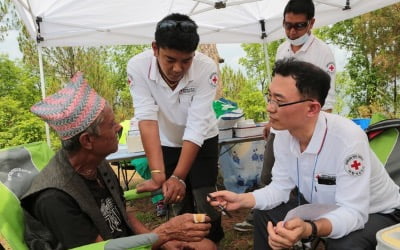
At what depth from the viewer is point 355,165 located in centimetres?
146

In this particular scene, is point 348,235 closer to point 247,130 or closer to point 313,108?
point 313,108

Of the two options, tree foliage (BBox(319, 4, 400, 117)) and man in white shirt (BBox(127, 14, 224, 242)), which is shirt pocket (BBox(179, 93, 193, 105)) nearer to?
man in white shirt (BBox(127, 14, 224, 242))

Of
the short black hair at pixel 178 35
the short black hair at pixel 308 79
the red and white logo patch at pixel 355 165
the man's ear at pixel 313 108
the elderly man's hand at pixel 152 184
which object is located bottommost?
the elderly man's hand at pixel 152 184

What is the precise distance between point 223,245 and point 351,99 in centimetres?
655

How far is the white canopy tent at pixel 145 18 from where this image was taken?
3.73m

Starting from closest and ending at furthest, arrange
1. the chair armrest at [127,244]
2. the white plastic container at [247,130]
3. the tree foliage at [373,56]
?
1. the chair armrest at [127,244]
2. the white plastic container at [247,130]
3. the tree foliage at [373,56]

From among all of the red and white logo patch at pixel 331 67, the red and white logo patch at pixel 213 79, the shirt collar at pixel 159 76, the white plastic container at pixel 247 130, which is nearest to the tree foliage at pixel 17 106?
the white plastic container at pixel 247 130

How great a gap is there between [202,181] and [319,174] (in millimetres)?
796

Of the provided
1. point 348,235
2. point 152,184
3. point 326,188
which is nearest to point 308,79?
point 326,188

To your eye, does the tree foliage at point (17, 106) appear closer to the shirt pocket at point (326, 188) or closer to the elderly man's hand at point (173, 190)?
the elderly man's hand at point (173, 190)

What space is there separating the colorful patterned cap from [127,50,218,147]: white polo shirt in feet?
2.28

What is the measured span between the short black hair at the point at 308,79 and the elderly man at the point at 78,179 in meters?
0.70

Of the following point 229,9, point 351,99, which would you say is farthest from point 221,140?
point 351,99

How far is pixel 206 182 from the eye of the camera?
2229mm
